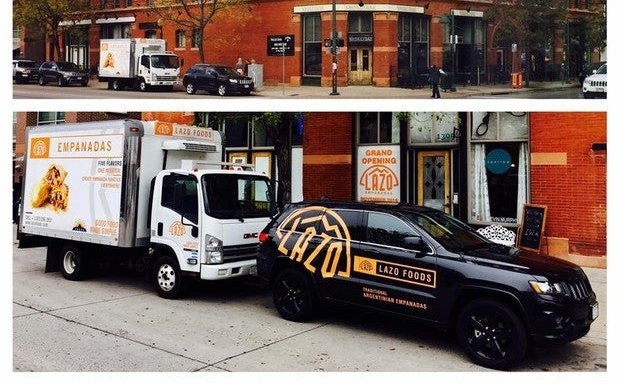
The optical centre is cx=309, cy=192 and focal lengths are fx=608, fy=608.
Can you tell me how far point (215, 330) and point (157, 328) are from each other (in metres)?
0.89

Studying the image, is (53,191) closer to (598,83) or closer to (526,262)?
(526,262)

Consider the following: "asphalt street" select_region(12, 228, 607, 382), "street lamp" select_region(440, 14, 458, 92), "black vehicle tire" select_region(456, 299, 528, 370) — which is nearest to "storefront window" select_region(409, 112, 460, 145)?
"asphalt street" select_region(12, 228, 607, 382)

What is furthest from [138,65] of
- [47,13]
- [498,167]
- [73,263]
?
[498,167]

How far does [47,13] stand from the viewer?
27.5 meters

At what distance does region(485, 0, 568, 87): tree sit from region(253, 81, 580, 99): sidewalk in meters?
1.04

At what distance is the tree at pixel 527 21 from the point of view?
22703mm

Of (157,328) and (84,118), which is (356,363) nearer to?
(157,328)

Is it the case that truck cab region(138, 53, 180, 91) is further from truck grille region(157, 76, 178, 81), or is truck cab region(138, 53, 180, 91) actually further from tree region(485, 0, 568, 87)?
tree region(485, 0, 568, 87)

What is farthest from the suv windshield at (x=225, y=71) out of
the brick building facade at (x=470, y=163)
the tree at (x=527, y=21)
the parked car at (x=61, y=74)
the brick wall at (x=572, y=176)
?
the brick wall at (x=572, y=176)

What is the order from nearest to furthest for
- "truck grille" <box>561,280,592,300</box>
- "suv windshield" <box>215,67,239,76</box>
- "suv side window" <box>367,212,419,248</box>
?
"truck grille" <box>561,280,592,300</box> < "suv side window" <box>367,212,419,248</box> < "suv windshield" <box>215,67,239,76</box>

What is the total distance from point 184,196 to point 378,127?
768 cm

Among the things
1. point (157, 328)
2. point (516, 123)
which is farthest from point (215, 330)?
point (516, 123)

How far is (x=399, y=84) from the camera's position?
25516mm

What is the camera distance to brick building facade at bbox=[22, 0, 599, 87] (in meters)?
25.9
